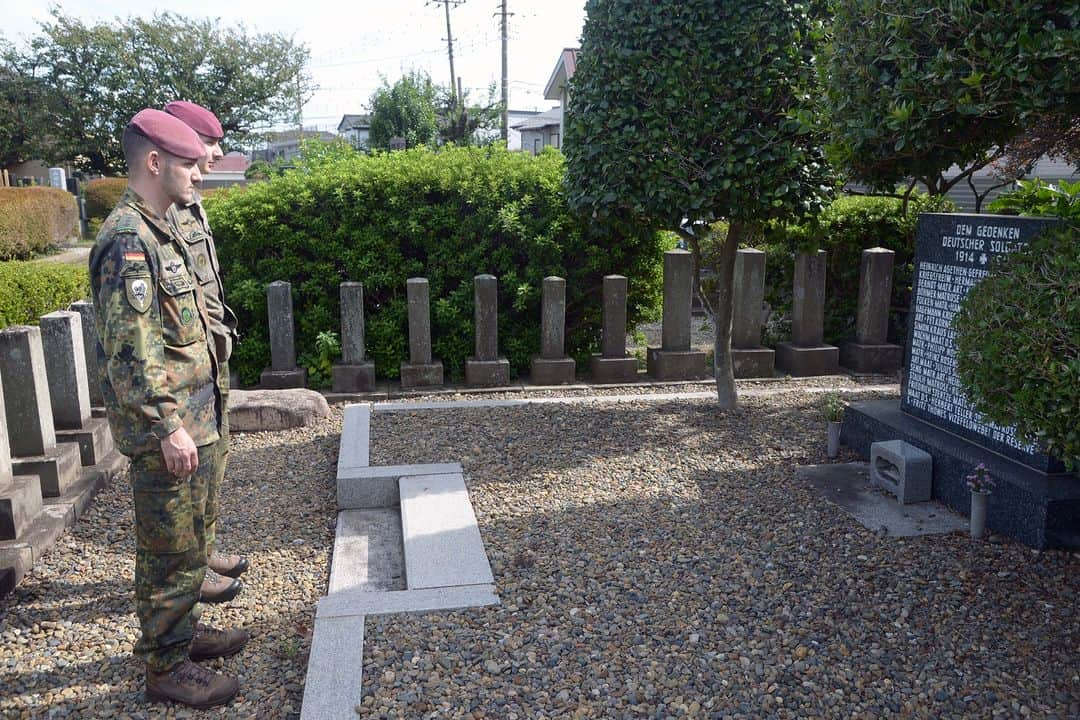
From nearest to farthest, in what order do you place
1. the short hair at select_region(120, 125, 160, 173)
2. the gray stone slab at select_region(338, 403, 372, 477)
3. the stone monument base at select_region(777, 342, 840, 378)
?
the short hair at select_region(120, 125, 160, 173), the gray stone slab at select_region(338, 403, 372, 477), the stone monument base at select_region(777, 342, 840, 378)

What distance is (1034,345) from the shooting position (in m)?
2.97

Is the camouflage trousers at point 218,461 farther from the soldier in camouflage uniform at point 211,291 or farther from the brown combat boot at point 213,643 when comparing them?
the brown combat boot at point 213,643

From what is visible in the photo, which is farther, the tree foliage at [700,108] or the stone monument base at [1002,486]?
the tree foliage at [700,108]

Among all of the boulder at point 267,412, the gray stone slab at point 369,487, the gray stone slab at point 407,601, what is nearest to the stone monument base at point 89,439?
the boulder at point 267,412

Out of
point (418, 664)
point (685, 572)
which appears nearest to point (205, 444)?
point (418, 664)

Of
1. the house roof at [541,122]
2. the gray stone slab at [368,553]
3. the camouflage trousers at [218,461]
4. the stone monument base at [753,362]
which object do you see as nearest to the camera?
the camouflage trousers at [218,461]

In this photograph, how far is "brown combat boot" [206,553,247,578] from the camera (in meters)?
3.90

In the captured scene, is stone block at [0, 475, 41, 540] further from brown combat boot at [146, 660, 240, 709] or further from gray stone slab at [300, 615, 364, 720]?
gray stone slab at [300, 615, 364, 720]

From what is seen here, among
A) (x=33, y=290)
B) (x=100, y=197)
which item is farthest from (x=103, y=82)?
(x=33, y=290)

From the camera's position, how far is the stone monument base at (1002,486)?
3908 millimetres

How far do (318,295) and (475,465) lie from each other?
2.98m

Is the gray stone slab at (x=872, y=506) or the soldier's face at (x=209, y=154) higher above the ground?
the soldier's face at (x=209, y=154)

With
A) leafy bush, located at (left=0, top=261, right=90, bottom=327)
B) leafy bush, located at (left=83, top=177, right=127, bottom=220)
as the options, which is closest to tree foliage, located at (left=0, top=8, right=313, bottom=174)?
leafy bush, located at (left=83, top=177, right=127, bottom=220)

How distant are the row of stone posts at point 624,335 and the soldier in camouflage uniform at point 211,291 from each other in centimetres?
329
